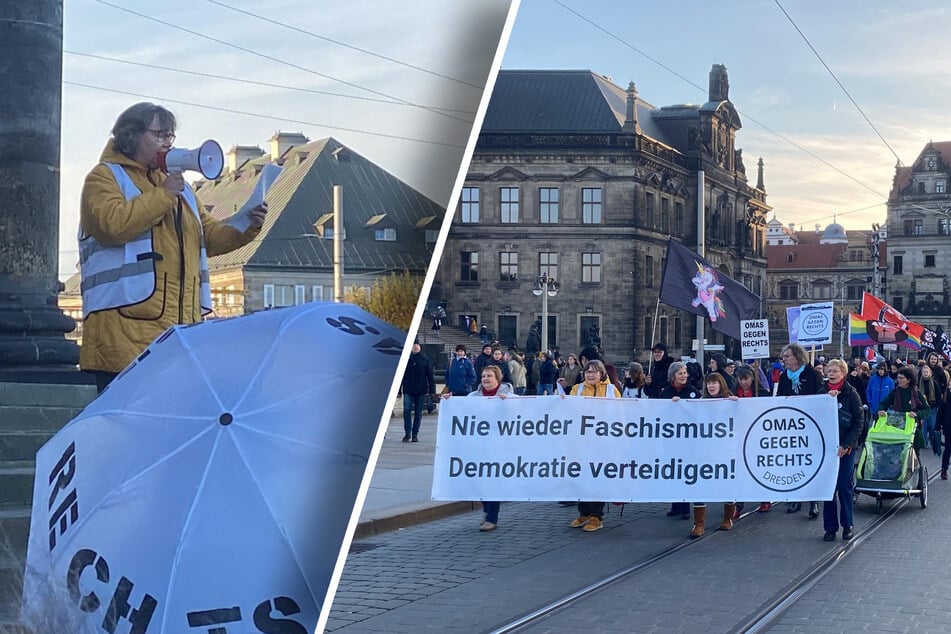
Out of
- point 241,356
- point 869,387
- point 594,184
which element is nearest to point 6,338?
point 241,356

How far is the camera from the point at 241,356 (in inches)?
122

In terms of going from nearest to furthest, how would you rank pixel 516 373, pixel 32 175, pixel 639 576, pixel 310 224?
pixel 310 224 < pixel 32 175 < pixel 639 576 < pixel 516 373

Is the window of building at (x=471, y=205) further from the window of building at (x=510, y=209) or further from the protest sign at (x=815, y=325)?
the protest sign at (x=815, y=325)

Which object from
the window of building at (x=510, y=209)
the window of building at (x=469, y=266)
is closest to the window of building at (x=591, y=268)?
the window of building at (x=510, y=209)

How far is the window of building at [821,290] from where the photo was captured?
12319cm

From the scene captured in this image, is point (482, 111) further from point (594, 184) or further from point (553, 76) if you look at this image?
point (553, 76)

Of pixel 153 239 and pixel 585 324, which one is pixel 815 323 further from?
pixel 585 324

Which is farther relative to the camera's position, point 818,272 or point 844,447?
point 818,272

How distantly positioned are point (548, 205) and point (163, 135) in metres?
62.9

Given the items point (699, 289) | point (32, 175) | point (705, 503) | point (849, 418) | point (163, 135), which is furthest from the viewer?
point (699, 289)

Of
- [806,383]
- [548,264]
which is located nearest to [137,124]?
[806,383]

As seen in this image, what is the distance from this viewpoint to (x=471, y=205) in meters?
65.6

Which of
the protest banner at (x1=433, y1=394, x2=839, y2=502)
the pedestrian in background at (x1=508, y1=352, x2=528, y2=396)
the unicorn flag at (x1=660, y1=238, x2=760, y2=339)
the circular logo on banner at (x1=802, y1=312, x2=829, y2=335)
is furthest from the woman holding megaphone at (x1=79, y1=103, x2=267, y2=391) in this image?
the circular logo on banner at (x1=802, y1=312, x2=829, y2=335)

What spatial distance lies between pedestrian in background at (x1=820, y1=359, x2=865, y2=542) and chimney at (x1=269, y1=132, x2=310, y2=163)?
7.31 meters
